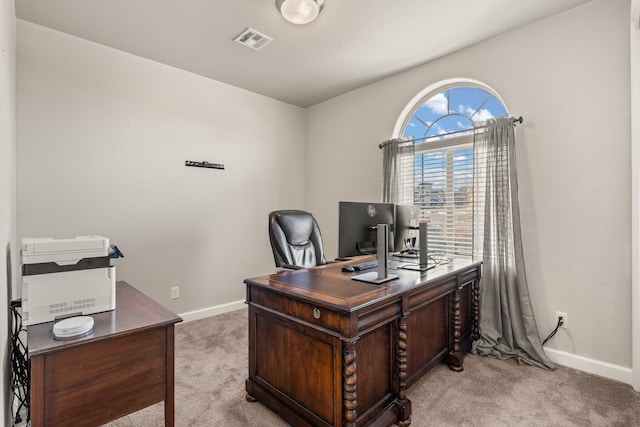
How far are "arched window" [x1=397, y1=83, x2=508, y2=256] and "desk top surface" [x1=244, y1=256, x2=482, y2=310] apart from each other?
2.35 ft

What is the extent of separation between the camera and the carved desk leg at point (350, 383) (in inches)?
55.5

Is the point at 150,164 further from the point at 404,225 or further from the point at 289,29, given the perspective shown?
the point at 404,225

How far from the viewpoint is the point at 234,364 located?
2412mm

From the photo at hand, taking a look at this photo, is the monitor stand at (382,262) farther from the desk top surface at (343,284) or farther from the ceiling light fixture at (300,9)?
the ceiling light fixture at (300,9)

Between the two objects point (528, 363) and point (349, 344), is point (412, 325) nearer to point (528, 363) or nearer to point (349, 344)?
point (349, 344)

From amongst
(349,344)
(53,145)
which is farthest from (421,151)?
(53,145)

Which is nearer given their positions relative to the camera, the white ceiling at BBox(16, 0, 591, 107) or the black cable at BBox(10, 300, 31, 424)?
Answer: the black cable at BBox(10, 300, 31, 424)

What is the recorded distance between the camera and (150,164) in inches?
120

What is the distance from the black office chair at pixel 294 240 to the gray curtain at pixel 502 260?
4.71 ft

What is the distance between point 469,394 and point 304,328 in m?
1.24

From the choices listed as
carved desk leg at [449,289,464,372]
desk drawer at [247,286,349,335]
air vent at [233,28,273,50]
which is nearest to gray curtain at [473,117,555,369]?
carved desk leg at [449,289,464,372]

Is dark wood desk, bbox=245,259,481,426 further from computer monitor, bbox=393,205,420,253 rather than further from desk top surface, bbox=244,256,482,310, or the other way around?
computer monitor, bbox=393,205,420,253

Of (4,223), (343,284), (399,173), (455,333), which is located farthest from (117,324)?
(399,173)

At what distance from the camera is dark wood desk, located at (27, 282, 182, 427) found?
1.08 metres
